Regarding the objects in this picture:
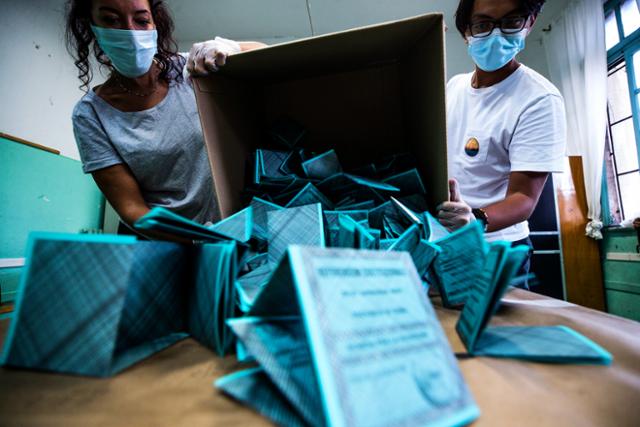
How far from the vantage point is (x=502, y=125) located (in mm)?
880

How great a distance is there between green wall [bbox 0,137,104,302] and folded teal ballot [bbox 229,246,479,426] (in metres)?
2.25

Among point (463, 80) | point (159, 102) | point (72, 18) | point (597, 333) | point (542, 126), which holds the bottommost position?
point (597, 333)

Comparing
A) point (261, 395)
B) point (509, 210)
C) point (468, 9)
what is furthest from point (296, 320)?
point (468, 9)

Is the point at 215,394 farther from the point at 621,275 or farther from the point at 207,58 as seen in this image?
the point at 621,275

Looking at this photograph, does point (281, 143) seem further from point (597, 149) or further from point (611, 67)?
point (611, 67)

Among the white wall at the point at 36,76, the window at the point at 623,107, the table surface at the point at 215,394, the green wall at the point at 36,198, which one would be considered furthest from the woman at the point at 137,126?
the window at the point at 623,107

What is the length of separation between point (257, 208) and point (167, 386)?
0.41 meters

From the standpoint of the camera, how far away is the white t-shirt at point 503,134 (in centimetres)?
82

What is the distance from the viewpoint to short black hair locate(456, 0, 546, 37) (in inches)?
34.6

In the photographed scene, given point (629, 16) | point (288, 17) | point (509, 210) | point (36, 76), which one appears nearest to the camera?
point (509, 210)

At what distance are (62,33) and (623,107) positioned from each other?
452 cm

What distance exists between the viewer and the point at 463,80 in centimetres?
109

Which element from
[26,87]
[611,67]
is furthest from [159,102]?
[611,67]

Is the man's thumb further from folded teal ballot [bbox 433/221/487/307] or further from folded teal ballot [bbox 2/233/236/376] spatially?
folded teal ballot [bbox 2/233/236/376]
